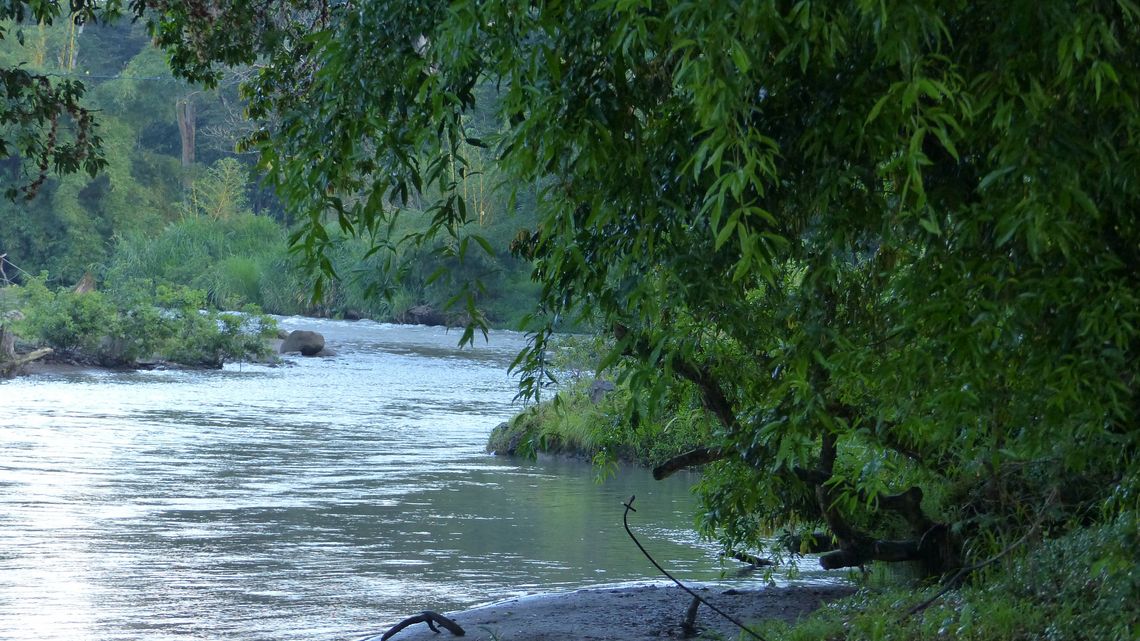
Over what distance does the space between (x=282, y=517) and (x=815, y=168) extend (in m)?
11.5

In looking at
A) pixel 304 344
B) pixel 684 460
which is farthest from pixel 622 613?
pixel 304 344

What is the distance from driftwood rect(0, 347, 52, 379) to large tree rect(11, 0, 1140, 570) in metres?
24.4

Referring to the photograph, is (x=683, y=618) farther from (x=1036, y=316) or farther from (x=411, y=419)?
(x=411, y=419)

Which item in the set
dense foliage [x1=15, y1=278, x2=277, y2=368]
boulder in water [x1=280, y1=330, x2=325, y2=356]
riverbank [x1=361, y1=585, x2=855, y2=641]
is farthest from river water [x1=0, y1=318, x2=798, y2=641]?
boulder in water [x1=280, y1=330, x2=325, y2=356]

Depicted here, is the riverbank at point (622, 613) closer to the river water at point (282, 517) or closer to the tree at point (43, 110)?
the river water at point (282, 517)

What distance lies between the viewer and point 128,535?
44.0 feet

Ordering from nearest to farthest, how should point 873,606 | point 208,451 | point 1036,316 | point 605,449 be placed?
1. point 1036,316
2. point 873,606
3. point 605,449
4. point 208,451

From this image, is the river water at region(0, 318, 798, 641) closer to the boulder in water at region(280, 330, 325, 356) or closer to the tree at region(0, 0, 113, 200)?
the tree at region(0, 0, 113, 200)

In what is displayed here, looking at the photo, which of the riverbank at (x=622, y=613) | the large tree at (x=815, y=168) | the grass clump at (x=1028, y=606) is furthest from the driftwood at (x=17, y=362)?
the large tree at (x=815, y=168)

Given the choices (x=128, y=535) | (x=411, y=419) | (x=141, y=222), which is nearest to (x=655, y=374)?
(x=128, y=535)

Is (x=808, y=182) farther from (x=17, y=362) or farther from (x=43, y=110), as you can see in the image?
(x=17, y=362)

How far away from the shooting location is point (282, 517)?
1463 centimetres

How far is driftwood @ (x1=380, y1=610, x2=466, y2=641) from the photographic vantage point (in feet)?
27.5

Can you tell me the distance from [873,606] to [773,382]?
Result: 8.30 feet
